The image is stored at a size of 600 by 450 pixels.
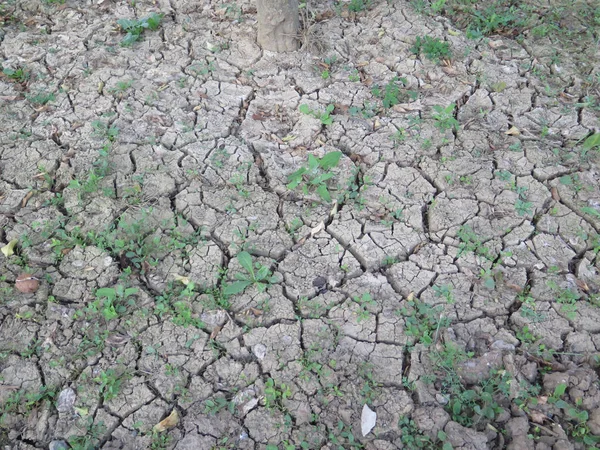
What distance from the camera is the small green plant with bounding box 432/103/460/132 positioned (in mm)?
3789

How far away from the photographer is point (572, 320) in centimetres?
286

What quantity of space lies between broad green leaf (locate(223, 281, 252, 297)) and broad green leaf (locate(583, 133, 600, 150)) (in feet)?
7.98

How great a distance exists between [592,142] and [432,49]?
1430 mm

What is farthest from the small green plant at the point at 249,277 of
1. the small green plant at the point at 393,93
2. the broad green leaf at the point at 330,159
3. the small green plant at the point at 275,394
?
the small green plant at the point at 393,93

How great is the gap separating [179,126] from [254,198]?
919mm

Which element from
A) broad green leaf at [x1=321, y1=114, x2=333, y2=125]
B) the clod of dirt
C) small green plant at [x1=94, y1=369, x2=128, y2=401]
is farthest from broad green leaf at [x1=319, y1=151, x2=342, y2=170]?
the clod of dirt

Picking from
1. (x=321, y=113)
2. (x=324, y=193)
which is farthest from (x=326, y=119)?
(x=324, y=193)

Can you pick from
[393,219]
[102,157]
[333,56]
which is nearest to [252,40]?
[333,56]

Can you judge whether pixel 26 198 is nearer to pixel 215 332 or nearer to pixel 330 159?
pixel 215 332

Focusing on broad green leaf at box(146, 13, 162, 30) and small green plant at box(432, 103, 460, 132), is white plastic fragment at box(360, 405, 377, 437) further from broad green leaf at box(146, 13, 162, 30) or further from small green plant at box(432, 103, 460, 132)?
broad green leaf at box(146, 13, 162, 30)

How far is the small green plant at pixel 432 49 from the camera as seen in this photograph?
423 centimetres

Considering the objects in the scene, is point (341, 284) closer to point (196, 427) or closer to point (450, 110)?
point (196, 427)

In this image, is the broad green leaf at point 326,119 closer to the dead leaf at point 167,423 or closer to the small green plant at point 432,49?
the small green plant at point 432,49

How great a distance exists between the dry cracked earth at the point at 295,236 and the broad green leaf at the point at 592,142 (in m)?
0.02
